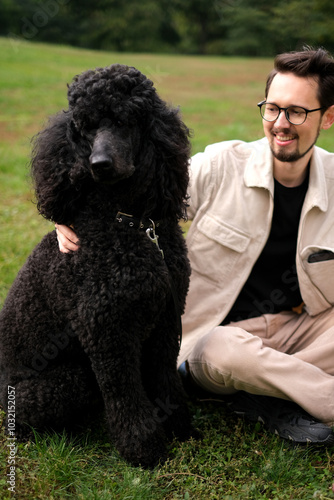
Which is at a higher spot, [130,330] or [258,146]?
[258,146]

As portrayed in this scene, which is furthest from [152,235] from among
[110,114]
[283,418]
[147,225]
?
[283,418]

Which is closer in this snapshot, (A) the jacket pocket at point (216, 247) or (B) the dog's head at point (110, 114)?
(B) the dog's head at point (110, 114)

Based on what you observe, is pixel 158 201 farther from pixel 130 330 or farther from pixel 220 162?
pixel 220 162

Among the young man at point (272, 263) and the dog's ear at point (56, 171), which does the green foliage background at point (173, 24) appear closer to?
the young man at point (272, 263)

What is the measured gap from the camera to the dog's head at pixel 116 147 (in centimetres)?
177

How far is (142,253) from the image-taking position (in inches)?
76.6

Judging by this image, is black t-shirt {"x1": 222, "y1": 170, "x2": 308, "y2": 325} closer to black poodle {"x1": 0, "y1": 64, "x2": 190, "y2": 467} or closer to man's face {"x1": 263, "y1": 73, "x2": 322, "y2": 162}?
man's face {"x1": 263, "y1": 73, "x2": 322, "y2": 162}

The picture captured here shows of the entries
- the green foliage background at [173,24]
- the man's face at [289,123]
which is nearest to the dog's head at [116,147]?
the man's face at [289,123]

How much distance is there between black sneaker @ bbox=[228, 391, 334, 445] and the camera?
2.20m

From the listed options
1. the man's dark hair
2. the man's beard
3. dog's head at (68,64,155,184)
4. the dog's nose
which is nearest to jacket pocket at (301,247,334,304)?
the man's beard

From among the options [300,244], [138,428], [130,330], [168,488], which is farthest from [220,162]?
[168,488]

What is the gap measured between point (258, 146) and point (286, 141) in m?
0.22

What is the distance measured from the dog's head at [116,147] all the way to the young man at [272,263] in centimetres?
54

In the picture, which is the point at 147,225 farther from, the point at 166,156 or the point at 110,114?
the point at 110,114
